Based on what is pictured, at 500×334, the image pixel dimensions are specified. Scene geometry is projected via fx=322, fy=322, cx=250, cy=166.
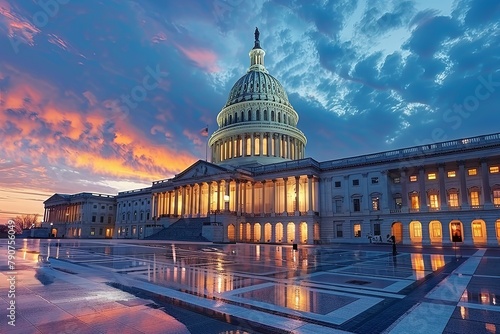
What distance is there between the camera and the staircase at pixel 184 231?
215 feet

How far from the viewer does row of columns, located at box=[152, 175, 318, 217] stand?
233 feet

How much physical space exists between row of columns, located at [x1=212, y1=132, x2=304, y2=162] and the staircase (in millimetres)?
26906

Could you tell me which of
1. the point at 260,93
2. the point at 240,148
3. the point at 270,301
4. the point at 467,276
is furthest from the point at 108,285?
the point at 260,93

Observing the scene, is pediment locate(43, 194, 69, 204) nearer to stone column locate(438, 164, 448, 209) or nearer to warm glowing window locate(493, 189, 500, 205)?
stone column locate(438, 164, 448, 209)

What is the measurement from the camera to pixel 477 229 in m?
53.1

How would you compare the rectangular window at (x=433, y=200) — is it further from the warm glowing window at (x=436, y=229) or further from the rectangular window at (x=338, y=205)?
the rectangular window at (x=338, y=205)

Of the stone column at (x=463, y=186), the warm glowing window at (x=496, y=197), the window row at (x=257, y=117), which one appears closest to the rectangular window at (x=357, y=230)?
the stone column at (x=463, y=186)

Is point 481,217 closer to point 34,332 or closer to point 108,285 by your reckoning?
point 108,285

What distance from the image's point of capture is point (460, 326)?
7043mm

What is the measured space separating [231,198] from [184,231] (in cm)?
1312

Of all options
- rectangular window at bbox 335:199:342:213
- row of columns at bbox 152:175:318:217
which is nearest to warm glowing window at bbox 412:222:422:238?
rectangular window at bbox 335:199:342:213

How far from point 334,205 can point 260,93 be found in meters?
49.1

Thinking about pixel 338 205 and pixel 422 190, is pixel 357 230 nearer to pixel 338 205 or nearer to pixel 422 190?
pixel 338 205

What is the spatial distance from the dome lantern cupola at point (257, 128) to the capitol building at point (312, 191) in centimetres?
33
